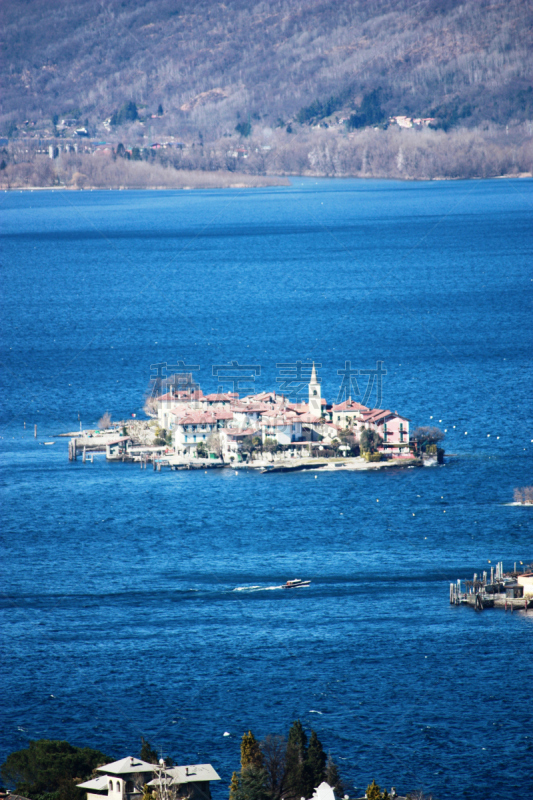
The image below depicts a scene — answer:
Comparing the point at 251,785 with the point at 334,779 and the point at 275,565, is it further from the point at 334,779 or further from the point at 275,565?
the point at 275,565

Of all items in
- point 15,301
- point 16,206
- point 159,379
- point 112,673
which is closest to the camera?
point 112,673

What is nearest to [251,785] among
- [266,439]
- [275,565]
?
[275,565]

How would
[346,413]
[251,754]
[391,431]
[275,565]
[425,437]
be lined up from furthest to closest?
1. [346,413]
2. [391,431]
3. [425,437]
4. [275,565]
5. [251,754]

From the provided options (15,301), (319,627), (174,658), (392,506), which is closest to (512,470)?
(392,506)

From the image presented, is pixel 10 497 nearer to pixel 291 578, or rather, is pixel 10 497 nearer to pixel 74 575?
pixel 74 575

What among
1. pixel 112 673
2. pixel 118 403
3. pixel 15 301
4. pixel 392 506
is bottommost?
pixel 112 673

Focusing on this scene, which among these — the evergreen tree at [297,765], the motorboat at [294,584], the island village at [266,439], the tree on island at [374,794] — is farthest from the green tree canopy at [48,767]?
the island village at [266,439]

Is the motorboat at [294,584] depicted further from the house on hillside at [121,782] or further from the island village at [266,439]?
the island village at [266,439]
